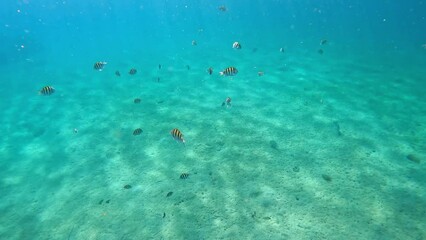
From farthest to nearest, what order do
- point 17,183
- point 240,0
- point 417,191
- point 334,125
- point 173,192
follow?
point 240,0, point 334,125, point 17,183, point 173,192, point 417,191

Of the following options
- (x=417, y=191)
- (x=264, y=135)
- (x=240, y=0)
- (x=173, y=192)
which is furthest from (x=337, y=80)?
(x=240, y=0)

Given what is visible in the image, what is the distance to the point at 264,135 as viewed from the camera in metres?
10.5

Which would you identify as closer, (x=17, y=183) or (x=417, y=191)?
(x=417, y=191)

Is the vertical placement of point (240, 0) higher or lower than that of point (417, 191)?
higher

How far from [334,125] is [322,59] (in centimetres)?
1518

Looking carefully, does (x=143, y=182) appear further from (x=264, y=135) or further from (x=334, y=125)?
(x=334, y=125)

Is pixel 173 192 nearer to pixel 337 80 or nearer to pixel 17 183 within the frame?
pixel 17 183

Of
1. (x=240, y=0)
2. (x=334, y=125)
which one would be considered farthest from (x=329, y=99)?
(x=240, y=0)

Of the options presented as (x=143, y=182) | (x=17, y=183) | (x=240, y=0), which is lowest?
(x=17, y=183)

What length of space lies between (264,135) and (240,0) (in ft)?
466

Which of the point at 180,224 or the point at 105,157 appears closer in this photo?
the point at 180,224

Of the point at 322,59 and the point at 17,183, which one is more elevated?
the point at 322,59

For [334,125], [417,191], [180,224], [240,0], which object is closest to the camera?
[180,224]

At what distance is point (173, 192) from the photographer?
8.05 meters
